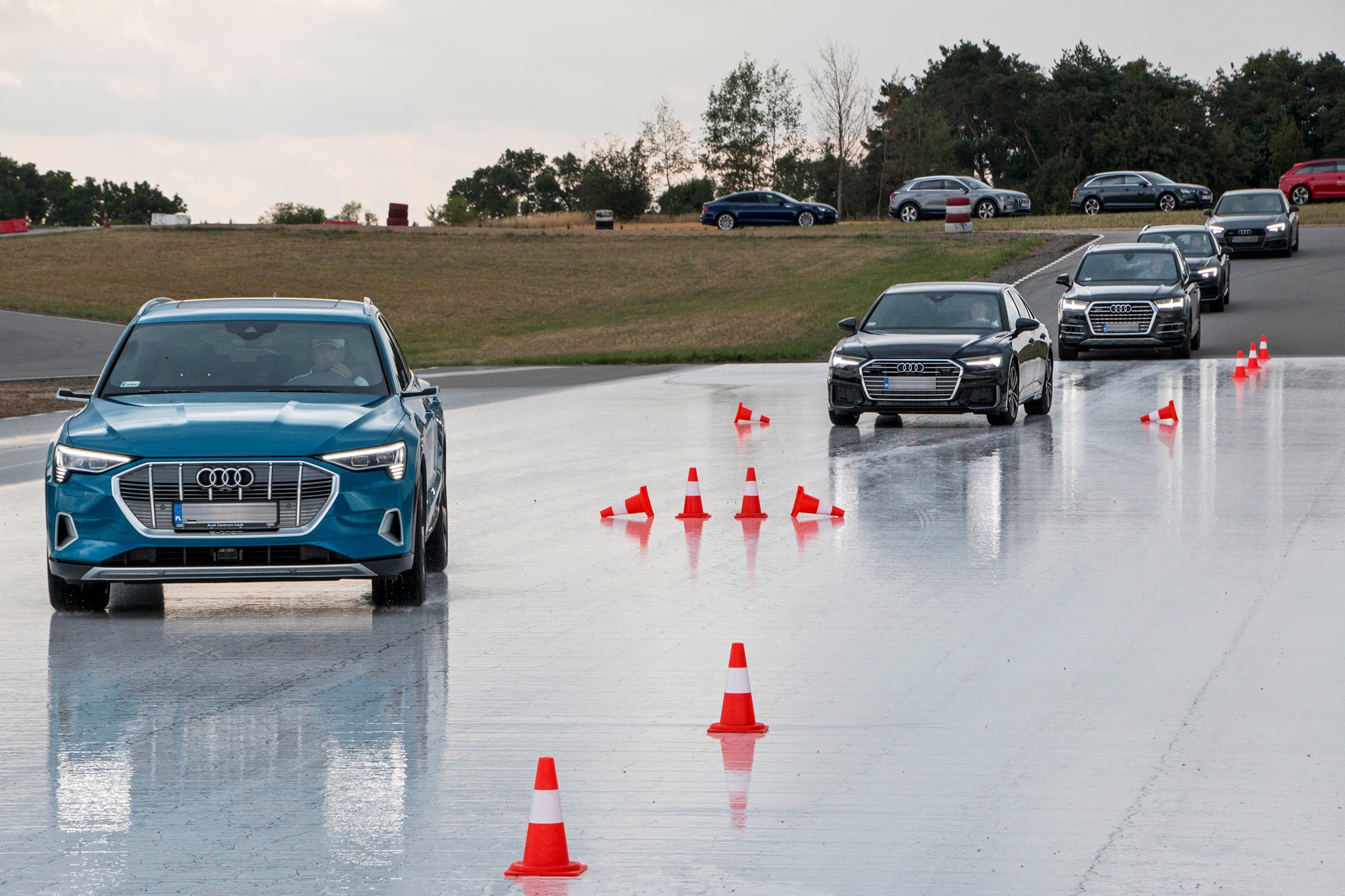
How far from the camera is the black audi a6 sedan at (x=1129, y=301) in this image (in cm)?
2902

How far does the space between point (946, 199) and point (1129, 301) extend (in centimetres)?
3545

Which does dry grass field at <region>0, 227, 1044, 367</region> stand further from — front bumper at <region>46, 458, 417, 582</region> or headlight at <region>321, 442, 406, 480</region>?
front bumper at <region>46, 458, 417, 582</region>

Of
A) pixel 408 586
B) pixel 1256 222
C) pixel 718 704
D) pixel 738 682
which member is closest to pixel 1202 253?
pixel 1256 222

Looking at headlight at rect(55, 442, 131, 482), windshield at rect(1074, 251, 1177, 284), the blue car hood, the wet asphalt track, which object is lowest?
the wet asphalt track

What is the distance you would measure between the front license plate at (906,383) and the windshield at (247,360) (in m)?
9.54

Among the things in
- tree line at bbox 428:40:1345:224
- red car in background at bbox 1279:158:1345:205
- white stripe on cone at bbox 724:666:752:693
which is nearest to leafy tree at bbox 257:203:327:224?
tree line at bbox 428:40:1345:224

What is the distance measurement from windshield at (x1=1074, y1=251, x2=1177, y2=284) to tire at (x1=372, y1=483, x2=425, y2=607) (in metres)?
21.5

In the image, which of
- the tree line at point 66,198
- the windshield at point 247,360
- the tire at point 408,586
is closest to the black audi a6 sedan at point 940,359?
the windshield at point 247,360

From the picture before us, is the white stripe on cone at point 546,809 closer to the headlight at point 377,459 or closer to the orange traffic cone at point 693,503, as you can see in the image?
the headlight at point 377,459

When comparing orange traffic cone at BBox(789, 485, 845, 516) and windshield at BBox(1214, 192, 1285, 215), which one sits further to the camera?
windshield at BBox(1214, 192, 1285, 215)

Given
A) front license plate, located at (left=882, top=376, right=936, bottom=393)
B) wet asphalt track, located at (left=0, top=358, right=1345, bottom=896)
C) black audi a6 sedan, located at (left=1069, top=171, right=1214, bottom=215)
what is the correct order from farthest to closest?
black audi a6 sedan, located at (left=1069, top=171, right=1214, bottom=215) < front license plate, located at (left=882, top=376, right=936, bottom=393) < wet asphalt track, located at (left=0, top=358, right=1345, bottom=896)

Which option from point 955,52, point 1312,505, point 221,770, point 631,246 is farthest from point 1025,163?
point 221,770

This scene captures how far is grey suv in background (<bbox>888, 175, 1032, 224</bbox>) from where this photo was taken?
208ft

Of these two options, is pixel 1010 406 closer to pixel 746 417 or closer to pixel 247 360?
pixel 746 417
